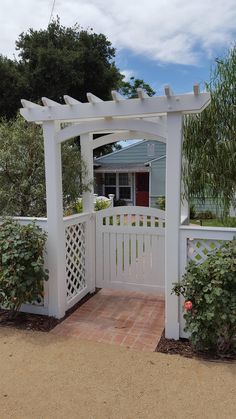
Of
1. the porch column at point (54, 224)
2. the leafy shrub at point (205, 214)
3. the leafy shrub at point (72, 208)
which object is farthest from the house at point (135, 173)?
the porch column at point (54, 224)

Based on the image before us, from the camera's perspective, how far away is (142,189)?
17.7 m

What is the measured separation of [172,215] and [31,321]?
2.09m

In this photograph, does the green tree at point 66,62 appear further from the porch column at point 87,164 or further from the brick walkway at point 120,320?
the brick walkway at point 120,320

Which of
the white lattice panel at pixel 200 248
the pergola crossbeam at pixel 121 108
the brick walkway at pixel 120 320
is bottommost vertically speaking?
the brick walkway at pixel 120 320

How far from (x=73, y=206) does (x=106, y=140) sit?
1.15m

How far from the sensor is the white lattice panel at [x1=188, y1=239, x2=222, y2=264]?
327 cm

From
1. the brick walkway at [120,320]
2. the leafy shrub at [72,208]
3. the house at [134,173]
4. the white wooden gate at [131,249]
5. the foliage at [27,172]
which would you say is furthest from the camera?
the house at [134,173]

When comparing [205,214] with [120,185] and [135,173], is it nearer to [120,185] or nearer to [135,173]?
[135,173]

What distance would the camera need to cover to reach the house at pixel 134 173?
16.1 m

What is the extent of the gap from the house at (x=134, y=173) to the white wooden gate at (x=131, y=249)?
37.7 ft

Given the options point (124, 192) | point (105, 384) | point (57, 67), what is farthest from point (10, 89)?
point (105, 384)

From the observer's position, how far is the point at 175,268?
11.0ft

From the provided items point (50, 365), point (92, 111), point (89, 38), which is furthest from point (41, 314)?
point (89, 38)

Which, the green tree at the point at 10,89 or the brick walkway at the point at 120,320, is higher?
the green tree at the point at 10,89
